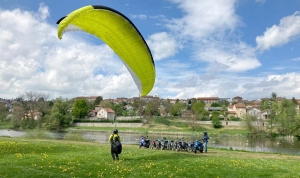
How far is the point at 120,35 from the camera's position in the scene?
34.1 feet

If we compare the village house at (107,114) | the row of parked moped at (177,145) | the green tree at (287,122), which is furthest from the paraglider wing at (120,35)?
the village house at (107,114)

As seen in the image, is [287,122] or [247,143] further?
[287,122]

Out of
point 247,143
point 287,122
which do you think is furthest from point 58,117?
point 287,122

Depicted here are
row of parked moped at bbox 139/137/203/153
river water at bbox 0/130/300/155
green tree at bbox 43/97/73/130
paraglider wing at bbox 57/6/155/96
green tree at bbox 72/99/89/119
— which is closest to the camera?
paraglider wing at bbox 57/6/155/96

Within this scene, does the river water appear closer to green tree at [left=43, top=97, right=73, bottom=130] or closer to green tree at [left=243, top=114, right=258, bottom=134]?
green tree at [left=243, top=114, right=258, bottom=134]

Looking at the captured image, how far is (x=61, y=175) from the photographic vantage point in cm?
991

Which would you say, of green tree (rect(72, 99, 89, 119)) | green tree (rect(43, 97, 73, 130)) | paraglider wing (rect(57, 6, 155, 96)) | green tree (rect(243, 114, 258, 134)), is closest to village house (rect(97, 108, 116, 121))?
green tree (rect(72, 99, 89, 119))

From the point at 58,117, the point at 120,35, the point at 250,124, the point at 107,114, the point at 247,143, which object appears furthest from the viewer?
the point at 107,114

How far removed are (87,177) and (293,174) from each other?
7.92 metres

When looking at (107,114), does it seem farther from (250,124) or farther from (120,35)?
(120,35)

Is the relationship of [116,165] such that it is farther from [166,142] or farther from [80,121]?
[80,121]

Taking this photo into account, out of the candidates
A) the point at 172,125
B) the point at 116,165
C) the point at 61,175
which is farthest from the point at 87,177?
the point at 172,125

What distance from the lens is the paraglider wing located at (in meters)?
8.87

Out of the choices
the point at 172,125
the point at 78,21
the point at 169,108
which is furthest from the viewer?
the point at 169,108
